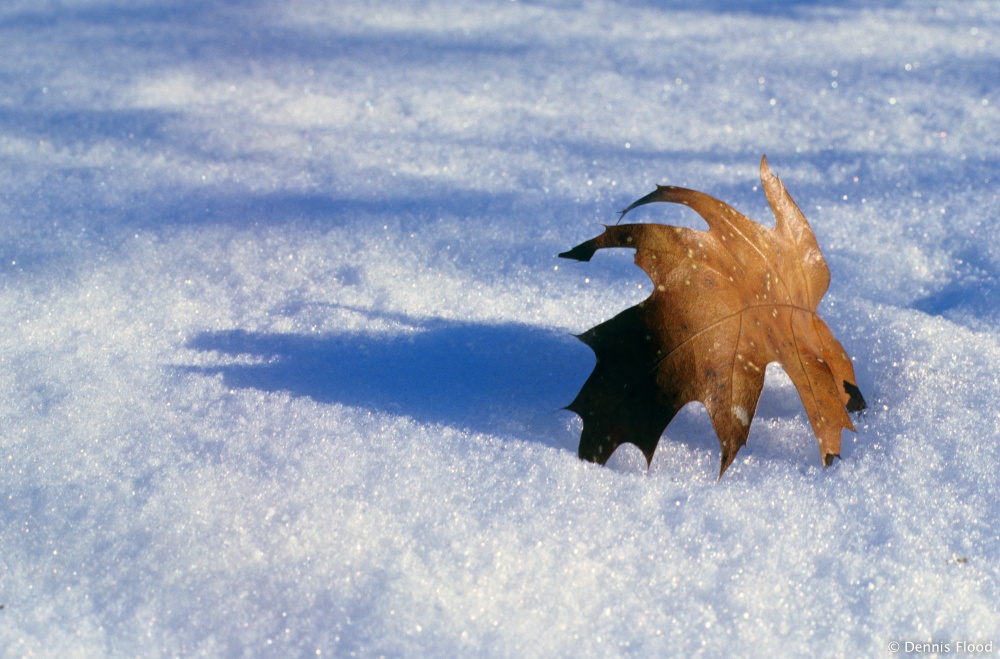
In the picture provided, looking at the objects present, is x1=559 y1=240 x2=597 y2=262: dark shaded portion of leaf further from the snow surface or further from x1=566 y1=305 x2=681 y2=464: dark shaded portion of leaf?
the snow surface

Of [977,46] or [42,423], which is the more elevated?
[977,46]

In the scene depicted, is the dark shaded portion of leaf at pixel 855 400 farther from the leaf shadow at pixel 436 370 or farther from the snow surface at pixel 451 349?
the leaf shadow at pixel 436 370

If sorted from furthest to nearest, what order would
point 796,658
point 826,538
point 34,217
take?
point 34,217, point 826,538, point 796,658

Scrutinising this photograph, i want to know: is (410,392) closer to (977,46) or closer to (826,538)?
(826,538)

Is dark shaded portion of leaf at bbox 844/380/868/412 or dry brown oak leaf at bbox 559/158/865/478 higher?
dry brown oak leaf at bbox 559/158/865/478

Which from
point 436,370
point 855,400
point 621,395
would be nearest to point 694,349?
point 621,395

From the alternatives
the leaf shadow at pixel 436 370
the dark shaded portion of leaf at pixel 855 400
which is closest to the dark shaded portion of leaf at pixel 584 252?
the leaf shadow at pixel 436 370

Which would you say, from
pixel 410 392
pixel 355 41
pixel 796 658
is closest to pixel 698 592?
pixel 796 658

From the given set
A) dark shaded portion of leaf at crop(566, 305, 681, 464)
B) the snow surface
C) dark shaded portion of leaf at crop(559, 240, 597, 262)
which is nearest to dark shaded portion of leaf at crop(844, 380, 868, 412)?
the snow surface

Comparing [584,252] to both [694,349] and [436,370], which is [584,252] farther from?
[436,370]
